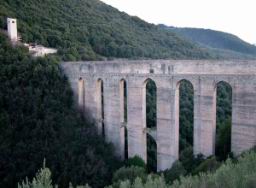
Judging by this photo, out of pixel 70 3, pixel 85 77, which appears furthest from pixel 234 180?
pixel 70 3

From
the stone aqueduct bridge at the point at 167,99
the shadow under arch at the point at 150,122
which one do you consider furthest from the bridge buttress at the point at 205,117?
the shadow under arch at the point at 150,122

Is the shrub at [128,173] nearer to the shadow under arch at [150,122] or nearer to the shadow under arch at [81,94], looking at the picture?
the shadow under arch at [150,122]

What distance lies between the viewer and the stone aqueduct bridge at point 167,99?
15.2 metres

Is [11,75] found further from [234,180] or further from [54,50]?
[234,180]

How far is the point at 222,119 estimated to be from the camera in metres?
25.6

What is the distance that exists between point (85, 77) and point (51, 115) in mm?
3704

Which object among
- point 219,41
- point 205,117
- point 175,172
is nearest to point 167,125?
point 205,117

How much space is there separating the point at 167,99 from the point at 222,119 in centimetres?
938

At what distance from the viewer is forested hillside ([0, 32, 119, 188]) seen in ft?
62.4

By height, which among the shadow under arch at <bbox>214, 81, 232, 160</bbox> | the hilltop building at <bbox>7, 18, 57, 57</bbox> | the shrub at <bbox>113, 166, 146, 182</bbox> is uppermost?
the hilltop building at <bbox>7, 18, 57, 57</bbox>

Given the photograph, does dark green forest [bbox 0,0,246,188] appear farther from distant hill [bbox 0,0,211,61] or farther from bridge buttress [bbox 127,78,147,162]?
bridge buttress [bbox 127,78,147,162]

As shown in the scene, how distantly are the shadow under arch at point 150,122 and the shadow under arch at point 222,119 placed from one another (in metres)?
3.80

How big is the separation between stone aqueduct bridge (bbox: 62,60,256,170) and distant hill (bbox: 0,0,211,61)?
8.53 metres

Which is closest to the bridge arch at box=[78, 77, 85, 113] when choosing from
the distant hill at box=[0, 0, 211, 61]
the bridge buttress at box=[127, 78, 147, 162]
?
the bridge buttress at box=[127, 78, 147, 162]
